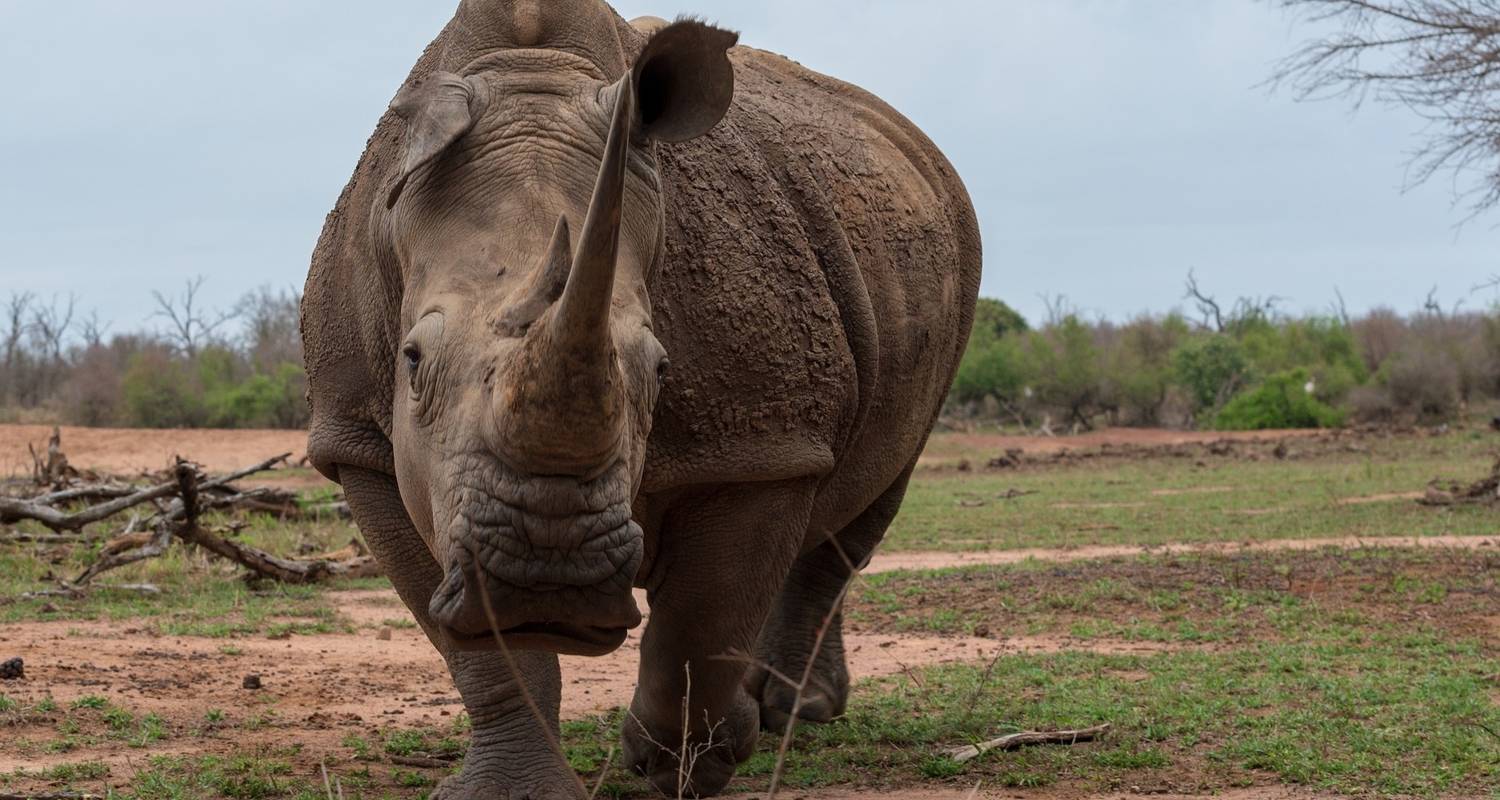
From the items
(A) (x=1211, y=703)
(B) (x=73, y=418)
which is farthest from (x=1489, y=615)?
(B) (x=73, y=418)

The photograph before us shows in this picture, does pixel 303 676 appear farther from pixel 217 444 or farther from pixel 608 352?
pixel 217 444

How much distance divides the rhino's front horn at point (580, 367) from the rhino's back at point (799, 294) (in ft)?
3.74

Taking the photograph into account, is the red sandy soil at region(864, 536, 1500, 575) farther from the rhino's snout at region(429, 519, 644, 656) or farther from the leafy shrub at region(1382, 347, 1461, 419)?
the leafy shrub at region(1382, 347, 1461, 419)

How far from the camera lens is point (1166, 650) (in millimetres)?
7086

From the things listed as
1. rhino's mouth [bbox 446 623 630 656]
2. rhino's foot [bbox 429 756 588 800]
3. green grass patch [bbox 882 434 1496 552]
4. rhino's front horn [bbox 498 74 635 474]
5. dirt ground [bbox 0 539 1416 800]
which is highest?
rhino's front horn [bbox 498 74 635 474]

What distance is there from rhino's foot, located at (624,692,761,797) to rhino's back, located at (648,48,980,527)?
746 millimetres

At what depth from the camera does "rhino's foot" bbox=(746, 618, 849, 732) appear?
19.6 ft

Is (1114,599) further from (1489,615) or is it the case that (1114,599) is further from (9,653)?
(9,653)

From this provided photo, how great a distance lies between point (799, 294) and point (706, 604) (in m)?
0.84

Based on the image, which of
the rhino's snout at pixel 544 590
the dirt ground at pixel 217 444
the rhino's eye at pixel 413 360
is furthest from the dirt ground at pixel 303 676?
the dirt ground at pixel 217 444

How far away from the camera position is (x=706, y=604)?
4449 mm

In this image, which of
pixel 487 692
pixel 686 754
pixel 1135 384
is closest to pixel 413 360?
pixel 487 692

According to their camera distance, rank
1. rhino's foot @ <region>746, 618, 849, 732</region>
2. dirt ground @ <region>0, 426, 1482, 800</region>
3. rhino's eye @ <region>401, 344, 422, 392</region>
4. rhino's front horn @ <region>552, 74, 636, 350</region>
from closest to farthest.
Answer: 1. rhino's front horn @ <region>552, 74, 636, 350</region>
2. rhino's eye @ <region>401, 344, 422, 392</region>
3. dirt ground @ <region>0, 426, 1482, 800</region>
4. rhino's foot @ <region>746, 618, 849, 732</region>

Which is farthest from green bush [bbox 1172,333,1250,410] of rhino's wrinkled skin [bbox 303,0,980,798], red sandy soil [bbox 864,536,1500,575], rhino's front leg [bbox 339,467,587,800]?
rhino's front leg [bbox 339,467,587,800]
